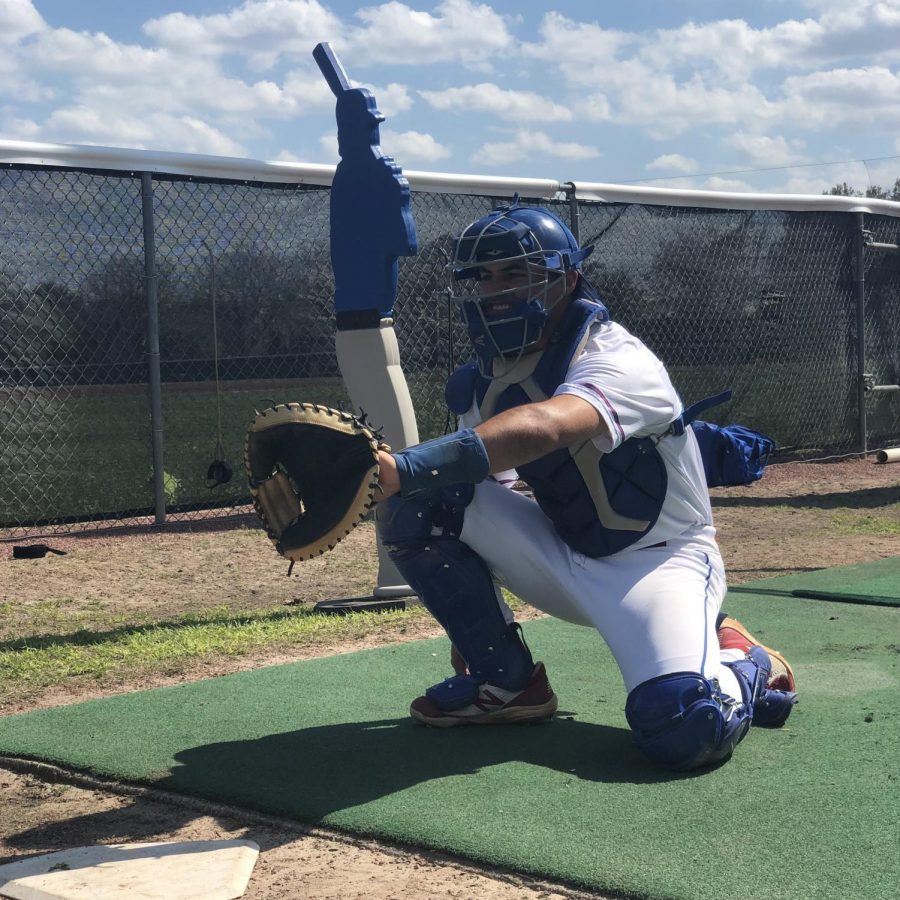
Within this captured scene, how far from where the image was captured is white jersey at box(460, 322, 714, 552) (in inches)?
124

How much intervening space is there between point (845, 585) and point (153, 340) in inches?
157

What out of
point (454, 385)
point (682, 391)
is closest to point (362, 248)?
point (454, 385)

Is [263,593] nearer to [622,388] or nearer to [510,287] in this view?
[510,287]

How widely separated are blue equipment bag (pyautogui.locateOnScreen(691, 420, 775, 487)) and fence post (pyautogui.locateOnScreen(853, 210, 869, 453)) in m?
7.72

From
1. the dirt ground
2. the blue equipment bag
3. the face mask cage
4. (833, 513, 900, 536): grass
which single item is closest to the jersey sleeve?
the face mask cage

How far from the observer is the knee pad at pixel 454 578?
3631 mm

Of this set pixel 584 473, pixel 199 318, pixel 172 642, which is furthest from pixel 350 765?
pixel 199 318

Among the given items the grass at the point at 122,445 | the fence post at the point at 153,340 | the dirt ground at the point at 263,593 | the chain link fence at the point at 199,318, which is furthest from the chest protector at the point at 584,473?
the grass at the point at 122,445

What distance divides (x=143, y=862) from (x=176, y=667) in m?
1.87

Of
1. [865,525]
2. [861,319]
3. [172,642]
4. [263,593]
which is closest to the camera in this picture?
[172,642]

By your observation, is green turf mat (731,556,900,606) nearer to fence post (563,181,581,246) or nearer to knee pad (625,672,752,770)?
knee pad (625,672,752,770)

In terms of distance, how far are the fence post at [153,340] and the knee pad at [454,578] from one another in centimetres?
388

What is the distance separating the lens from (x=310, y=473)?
301 cm

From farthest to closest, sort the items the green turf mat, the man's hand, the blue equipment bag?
the green turf mat < the blue equipment bag < the man's hand
